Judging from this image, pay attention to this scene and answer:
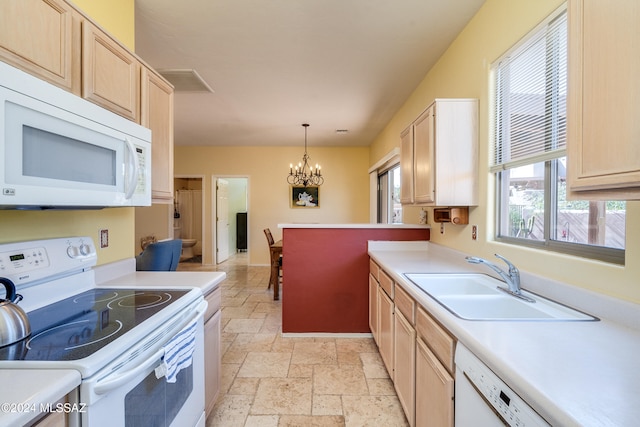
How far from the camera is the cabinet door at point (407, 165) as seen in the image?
2488 millimetres

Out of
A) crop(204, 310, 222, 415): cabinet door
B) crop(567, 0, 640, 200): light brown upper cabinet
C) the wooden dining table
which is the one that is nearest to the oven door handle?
crop(204, 310, 222, 415): cabinet door

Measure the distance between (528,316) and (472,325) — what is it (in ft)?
1.55

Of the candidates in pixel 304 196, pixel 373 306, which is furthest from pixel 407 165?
pixel 304 196

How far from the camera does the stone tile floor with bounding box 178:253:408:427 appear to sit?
184 cm

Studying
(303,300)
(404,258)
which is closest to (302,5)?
(404,258)

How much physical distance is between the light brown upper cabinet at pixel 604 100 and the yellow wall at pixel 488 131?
40 centimetres

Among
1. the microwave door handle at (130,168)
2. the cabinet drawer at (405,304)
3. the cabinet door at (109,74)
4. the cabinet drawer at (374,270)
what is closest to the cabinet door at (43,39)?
the cabinet door at (109,74)

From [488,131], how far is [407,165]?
766mm

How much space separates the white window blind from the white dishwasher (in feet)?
3.51

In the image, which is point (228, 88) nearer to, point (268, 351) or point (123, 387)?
point (268, 351)

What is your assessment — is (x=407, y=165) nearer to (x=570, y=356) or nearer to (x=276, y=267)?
(x=570, y=356)

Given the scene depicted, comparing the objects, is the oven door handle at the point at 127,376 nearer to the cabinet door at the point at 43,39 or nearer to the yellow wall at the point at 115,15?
the cabinet door at the point at 43,39

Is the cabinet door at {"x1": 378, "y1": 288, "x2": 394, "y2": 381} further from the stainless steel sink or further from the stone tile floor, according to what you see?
the stainless steel sink

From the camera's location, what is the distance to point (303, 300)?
3.02m
